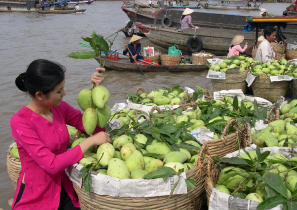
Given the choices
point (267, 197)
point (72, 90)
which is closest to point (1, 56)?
point (72, 90)

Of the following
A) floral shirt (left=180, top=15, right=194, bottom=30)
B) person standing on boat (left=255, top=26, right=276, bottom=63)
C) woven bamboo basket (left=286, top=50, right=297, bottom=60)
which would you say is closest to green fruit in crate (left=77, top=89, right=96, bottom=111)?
person standing on boat (left=255, top=26, right=276, bottom=63)

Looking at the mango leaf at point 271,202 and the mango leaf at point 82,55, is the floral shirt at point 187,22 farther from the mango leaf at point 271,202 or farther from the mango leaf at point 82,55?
the mango leaf at point 271,202

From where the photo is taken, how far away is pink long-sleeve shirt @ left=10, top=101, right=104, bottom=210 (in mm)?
1364

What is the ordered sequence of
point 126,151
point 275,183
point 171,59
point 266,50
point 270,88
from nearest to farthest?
point 275,183
point 126,151
point 270,88
point 266,50
point 171,59

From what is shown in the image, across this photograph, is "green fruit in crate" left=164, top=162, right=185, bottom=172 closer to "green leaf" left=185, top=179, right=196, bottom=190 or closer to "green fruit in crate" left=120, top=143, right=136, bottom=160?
"green leaf" left=185, top=179, right=196, bottom=190

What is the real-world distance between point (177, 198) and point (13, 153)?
1.31 m

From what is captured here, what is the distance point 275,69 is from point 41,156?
353cm

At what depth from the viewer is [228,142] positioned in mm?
1969

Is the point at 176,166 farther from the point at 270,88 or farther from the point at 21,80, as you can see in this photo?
the point at 270,88

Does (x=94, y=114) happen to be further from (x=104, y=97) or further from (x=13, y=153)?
(x=13, y=153)

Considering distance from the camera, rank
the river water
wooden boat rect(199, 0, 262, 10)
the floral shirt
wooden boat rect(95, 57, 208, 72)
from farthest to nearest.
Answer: wooden boat rect(199, 0, 262, 10) → the floral shirt → wooden boat rect(95, 57, 208, 72) → the river water

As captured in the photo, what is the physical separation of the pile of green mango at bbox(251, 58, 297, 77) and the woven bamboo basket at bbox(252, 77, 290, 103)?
0.11m

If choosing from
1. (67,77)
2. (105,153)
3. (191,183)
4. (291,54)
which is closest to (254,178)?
(191,183)

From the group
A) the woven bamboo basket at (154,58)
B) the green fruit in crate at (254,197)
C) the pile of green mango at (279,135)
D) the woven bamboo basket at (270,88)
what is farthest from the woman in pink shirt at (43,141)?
the woven bamboo basket at (154,58)
